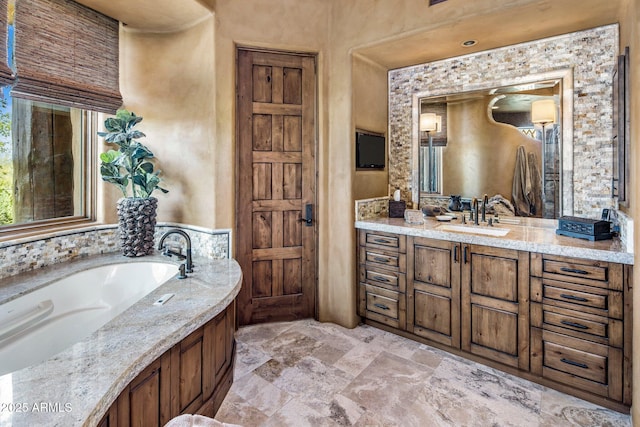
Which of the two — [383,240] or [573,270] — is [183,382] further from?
[573,270]

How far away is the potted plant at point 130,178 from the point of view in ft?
8.89

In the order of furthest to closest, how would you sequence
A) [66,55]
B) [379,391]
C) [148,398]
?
1. [66,55]
2. [379,391]
3. [148,398]

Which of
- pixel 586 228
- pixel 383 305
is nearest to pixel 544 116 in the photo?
pixel 586 228

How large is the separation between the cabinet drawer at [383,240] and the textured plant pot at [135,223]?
1.87m

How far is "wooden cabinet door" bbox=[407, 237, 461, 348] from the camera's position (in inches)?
104

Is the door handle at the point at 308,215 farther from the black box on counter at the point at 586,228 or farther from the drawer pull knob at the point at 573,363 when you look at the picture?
the drawer pull knob at the point at 573,363

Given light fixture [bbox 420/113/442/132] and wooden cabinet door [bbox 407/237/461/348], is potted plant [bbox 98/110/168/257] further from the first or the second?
light fixture [bbox 420/113/442/132]

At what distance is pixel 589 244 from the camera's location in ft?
7.15

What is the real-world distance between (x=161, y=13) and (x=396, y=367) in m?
3.33

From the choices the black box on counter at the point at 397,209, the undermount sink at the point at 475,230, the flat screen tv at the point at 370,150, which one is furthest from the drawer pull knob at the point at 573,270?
the flat screen tv at the point at 370,150

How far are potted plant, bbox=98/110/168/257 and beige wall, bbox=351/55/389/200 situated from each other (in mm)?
1795

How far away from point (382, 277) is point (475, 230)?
89 cm

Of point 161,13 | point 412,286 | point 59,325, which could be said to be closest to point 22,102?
point 161,13

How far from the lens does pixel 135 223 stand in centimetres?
279
